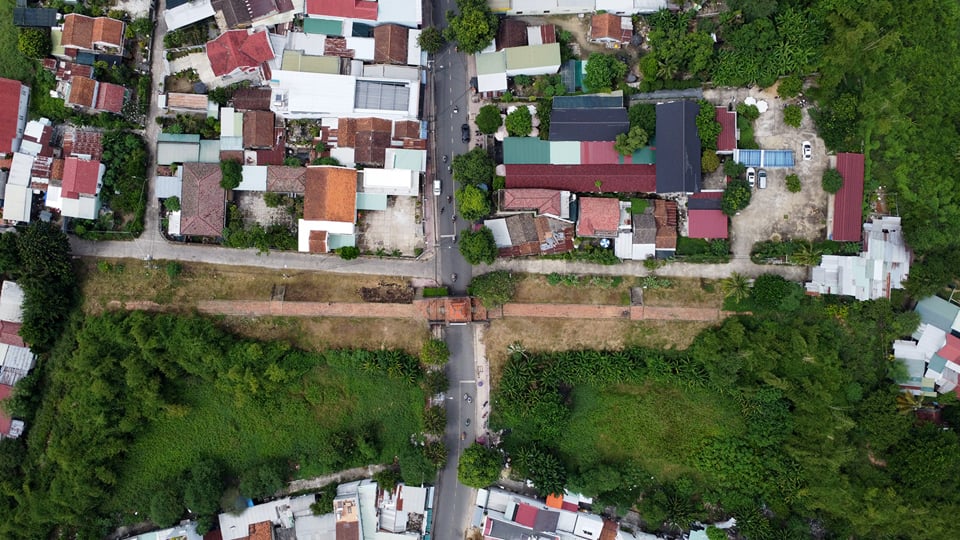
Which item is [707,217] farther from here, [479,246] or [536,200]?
[479,246]

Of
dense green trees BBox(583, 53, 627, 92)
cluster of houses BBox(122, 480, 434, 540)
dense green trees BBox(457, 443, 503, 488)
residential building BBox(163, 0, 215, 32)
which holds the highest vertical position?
residential building BBox(163, 0, 215, 32)

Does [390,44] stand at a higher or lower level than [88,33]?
lower

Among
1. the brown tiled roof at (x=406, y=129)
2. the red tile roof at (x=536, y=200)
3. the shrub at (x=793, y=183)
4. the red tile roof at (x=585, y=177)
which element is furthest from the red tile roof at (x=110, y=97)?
the shrub at (x=793, y=183)

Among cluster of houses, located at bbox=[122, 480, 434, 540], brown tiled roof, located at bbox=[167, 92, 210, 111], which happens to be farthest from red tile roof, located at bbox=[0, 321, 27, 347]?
brown tiled roof, located at bbox=[167, 92, 210, 111]

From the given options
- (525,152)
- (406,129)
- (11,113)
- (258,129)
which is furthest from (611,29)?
(11,113)

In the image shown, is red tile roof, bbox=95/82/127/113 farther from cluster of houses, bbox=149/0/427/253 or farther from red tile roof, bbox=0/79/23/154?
red tile roof, bbox=0/79/23/154
